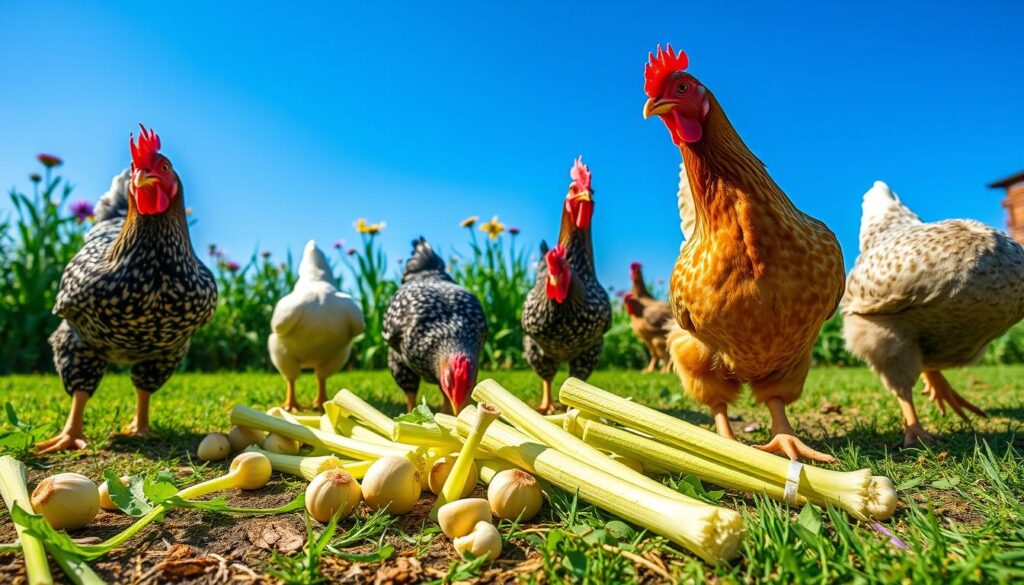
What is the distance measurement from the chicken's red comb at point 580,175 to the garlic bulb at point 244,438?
9.70 feet

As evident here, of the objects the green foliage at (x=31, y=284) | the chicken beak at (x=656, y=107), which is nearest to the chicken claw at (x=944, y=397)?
the chicken beak at (x=656, y=107)

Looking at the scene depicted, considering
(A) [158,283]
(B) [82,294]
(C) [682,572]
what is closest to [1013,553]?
(C) [682,572]

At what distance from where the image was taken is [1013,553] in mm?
1122

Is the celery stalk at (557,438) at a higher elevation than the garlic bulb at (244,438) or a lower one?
higher

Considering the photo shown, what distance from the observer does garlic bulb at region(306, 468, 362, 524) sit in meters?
1.52

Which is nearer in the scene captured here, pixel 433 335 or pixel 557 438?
pixel 557 438

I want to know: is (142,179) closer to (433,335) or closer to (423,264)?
(433,335)

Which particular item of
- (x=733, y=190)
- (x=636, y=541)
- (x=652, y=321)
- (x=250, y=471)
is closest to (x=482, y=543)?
(x=636, y=541)

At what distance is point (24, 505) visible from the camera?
1488mm

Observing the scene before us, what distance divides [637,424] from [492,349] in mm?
6669

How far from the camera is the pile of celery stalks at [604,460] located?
1313 millimetres

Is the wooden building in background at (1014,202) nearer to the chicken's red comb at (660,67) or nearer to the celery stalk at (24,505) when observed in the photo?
the chicken's red comb at (660,67)

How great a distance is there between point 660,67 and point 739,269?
91cm

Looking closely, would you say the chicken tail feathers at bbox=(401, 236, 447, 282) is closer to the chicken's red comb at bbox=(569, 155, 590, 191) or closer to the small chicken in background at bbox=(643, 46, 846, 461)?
the chicken's red comb at bbox=(569, 155, 590, 191)
